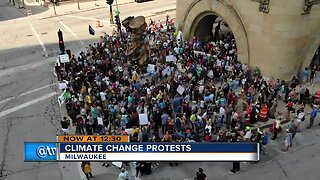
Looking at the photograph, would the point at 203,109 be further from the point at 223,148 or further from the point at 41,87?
the point at 41,87

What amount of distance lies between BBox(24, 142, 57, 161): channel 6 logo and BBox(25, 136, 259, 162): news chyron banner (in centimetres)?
4

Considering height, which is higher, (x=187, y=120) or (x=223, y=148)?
(x=187, y=120)

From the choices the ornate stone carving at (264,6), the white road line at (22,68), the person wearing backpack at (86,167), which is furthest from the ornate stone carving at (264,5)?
the white road line at (22,68)

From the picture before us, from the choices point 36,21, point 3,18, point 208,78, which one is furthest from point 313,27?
point 3,18

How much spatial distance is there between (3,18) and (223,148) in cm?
4028

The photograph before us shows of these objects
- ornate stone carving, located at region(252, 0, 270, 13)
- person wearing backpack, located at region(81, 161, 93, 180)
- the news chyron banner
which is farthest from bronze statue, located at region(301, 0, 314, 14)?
person wearing backpack, located at region(81, 161, 93, 180)

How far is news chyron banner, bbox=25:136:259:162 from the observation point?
14180 mm

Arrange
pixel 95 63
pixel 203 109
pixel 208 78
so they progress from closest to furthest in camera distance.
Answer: pixel 203 109 → pixel 208 78 → pixel 95 63

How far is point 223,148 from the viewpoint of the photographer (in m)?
14.2

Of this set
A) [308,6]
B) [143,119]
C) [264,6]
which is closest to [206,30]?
[264,6]

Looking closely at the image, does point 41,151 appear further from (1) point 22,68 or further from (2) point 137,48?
(1) point 22,68

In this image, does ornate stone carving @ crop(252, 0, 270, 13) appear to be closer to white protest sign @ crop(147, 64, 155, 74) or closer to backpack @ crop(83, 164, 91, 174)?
white protest sign @ crop(147, 64, 155, 74)

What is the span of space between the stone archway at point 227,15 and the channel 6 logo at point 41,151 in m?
14.5

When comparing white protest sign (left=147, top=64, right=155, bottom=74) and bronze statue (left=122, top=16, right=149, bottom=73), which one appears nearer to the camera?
white protest sign (left=147, top=64, right=155, bottom=74)
